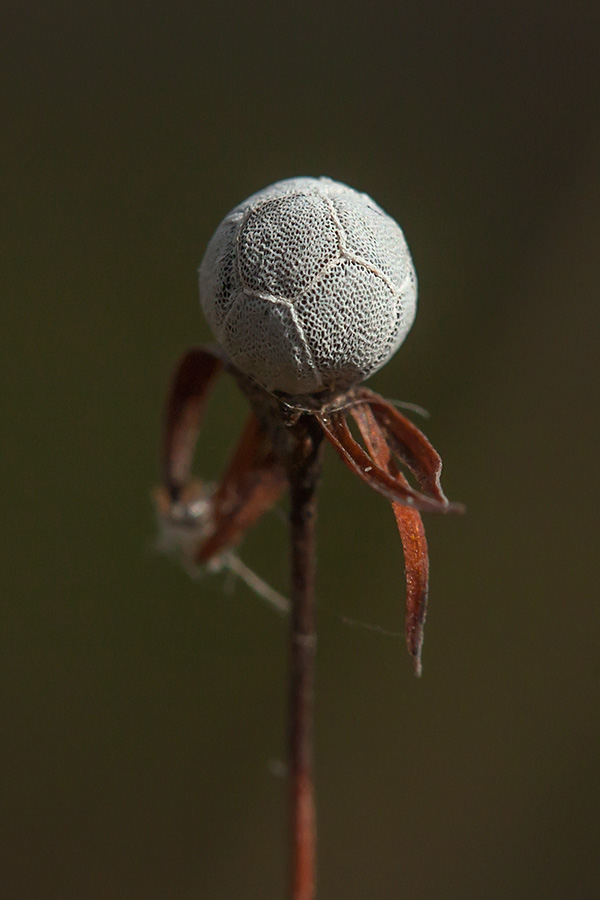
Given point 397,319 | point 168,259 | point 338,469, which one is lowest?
point 338,469

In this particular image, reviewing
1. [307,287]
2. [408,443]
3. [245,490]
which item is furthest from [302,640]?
[307,287]

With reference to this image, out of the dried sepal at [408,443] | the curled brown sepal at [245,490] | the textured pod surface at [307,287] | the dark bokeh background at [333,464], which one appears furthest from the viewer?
the dark bokeh background at [333,464]

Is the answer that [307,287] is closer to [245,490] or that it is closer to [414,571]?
[414,571]

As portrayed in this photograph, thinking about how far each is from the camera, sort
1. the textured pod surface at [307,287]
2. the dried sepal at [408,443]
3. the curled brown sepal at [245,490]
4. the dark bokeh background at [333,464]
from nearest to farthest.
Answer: the textured pod surface at [307,287] < the dried sepal at [408,443] < the curled brown sepal at [245,490] < the dark bokeh background at [333,464]

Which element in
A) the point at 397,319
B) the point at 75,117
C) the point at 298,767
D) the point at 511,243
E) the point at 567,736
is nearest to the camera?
the point at 397,319

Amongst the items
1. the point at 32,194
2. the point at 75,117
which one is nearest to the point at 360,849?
the point at 32,194

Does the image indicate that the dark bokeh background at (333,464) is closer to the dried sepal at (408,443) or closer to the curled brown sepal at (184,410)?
the curled brown sepal at (184,410)

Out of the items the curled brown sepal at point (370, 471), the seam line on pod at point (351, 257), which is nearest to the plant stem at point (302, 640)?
the curled brown sepal at point (370, 471)

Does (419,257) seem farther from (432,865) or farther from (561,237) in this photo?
(432,865)
